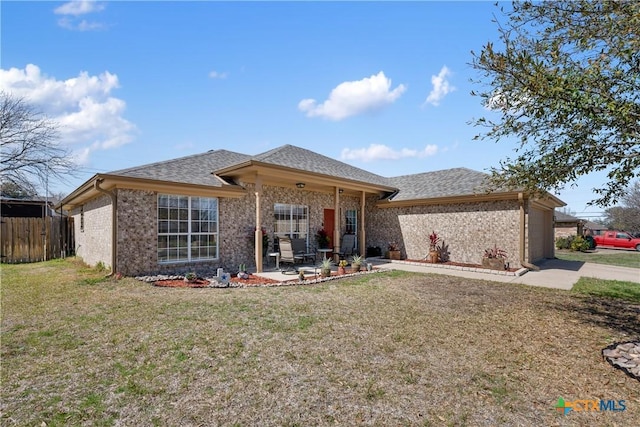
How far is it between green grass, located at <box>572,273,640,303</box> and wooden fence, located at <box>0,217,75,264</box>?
1979 centimetres

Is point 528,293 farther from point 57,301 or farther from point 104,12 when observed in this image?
point 104,12

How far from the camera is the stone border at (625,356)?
12.2 ft

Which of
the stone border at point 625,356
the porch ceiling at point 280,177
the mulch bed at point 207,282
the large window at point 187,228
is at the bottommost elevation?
the stone border at point 625,356

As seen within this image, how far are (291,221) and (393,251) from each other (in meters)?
4.88

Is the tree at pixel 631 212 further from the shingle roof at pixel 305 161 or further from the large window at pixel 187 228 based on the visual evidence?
the large window at pixel 187 228

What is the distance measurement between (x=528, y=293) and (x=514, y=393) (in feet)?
18.0

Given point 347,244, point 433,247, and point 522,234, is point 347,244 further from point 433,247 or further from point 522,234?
point 522,234

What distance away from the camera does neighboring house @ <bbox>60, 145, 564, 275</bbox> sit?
29.8 feet

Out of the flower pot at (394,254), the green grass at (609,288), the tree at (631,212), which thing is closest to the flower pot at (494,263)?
the green grass at (609,288)

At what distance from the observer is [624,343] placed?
4566 millimetres

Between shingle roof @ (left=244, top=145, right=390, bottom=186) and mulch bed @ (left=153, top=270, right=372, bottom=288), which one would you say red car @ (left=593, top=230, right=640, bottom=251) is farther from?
mulch bed @ (left=153, top=270, right=372, bottom=288)

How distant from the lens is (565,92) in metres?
3.71

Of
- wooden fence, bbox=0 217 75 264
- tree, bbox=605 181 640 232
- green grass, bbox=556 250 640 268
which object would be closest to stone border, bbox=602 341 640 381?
green grass, bbox=556 250 640 268

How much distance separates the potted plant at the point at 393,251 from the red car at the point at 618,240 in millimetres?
20514
